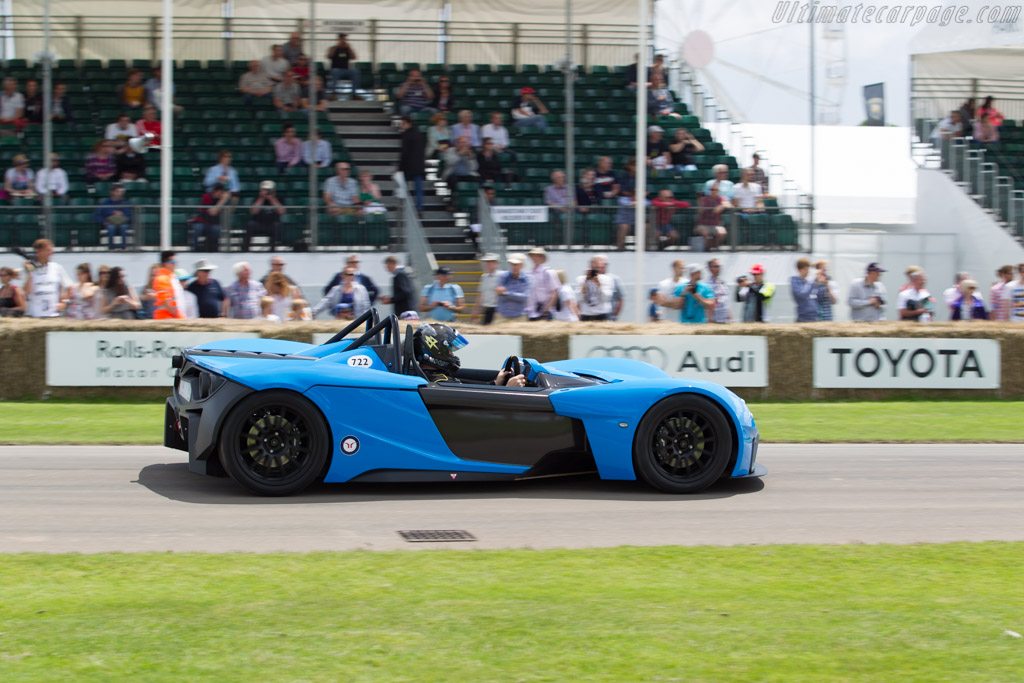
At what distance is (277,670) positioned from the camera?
4.04 meters

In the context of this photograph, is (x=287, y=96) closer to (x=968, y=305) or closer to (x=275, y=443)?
(x=968, y=305)

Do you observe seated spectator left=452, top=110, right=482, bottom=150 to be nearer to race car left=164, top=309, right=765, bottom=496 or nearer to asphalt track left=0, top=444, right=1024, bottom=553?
asphalt track left=0, top=444, right=1024, bottom=553

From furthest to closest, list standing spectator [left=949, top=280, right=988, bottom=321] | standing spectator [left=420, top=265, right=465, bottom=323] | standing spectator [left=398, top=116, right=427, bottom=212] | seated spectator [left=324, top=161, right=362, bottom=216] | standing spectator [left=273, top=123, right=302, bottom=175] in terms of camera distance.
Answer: standing spectator [left=273, top=123, right=302, bottom=175] → standing spectator [left=398, top=116, right=427, bottom=212] → seated spectator [left=324, top=161, right=362, bottom=216] → standing spectator [left=949, top=280, right=988, bottom=321] → standing spectator [left=420, top=265, right=465, bottom=323]

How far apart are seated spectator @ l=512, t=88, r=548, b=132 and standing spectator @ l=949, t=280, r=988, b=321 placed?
880 cm

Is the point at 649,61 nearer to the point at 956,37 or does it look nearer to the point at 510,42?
the point at 510,42

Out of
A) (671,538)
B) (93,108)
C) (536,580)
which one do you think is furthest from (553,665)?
(93,108)

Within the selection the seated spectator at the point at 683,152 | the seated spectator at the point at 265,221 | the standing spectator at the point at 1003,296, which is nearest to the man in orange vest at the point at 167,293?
the seated spectator at the point at 265,221

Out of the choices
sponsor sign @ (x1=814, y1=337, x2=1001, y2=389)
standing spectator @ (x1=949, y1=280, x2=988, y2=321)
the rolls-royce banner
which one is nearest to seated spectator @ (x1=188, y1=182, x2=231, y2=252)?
the rolls-royce banner

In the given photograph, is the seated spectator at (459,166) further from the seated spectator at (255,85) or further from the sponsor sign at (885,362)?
the sponsor sign at (885,362)

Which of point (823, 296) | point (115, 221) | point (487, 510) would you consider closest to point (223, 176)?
point (115, 221)

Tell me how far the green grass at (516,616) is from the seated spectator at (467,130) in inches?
610

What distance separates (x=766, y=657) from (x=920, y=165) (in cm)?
2198

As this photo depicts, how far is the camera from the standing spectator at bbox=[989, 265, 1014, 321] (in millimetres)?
15906

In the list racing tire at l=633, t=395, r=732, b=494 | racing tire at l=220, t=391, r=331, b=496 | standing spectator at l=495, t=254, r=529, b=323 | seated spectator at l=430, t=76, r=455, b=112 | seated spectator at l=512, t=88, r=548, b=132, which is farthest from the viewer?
seated spectator at l=512, t=88, r=548, b=132
